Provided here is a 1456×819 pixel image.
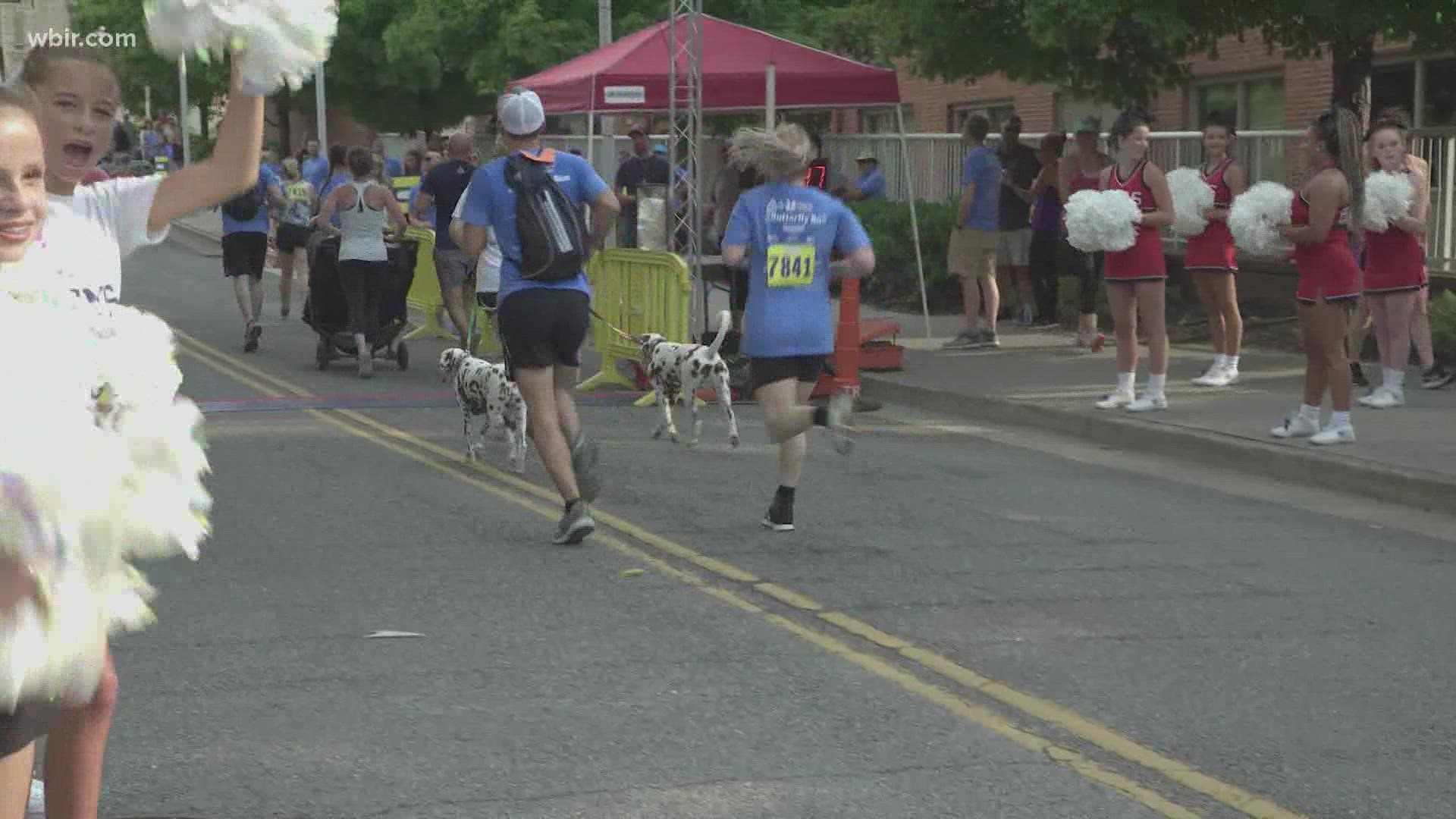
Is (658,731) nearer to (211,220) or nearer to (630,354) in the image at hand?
(630,354)

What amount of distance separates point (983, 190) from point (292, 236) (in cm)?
824

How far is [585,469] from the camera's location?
9383 millimetres

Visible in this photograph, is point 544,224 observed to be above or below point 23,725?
above

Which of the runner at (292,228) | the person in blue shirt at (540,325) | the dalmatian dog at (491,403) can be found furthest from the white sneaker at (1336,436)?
the runner at (292,228)

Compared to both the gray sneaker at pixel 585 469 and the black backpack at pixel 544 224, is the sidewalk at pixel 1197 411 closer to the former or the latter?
the gray sneaker at pixel 585 469

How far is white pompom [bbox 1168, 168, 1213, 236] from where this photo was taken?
14.9 m

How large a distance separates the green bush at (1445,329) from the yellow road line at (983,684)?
7.69 m

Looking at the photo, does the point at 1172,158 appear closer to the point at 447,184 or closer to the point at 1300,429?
the point at 447,184

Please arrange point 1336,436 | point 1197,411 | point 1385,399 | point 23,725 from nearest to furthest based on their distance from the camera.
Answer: point 23,725, point 1336,436, point 1385,399, point 1197,411

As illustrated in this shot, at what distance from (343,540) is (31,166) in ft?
19.5

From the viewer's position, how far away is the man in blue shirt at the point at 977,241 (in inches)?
720

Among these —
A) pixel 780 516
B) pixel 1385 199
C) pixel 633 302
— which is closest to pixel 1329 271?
pixel 1385 199

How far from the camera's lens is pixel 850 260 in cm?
982

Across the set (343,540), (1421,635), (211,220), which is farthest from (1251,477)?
(211,220)
